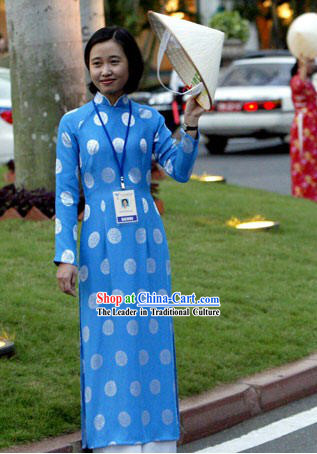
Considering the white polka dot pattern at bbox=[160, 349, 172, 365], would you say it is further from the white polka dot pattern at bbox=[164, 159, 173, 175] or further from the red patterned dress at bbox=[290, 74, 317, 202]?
the red patterned dress at bbox=[290, 74, 317, 202]

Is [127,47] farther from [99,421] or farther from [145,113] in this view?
[99,421]

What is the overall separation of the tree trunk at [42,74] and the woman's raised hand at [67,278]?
506cm

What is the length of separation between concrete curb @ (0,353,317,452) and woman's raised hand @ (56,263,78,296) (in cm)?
81

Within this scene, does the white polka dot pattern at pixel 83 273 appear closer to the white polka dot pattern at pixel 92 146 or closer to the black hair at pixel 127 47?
the white polka dot pattern at pixel 92 146

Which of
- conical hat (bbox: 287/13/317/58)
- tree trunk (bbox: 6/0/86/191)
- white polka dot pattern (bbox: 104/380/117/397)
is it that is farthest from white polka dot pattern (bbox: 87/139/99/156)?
conical hat (bbox: 287/13/317/58)

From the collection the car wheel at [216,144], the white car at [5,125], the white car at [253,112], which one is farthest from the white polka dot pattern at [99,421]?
the car wheel at [216,144]

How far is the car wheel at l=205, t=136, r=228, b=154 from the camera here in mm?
20031

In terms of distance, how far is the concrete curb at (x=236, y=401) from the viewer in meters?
5.06

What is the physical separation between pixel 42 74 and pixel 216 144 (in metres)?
10.9

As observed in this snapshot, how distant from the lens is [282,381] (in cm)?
600

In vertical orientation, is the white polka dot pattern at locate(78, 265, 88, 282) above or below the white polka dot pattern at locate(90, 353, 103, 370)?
above

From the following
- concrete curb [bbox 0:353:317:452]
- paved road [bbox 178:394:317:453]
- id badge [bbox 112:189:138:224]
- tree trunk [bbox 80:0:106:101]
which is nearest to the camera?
id badge [bbox 112:189:138:224]

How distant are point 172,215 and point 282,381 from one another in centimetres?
420

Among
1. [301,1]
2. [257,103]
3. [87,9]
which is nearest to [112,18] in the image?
[301,1]
